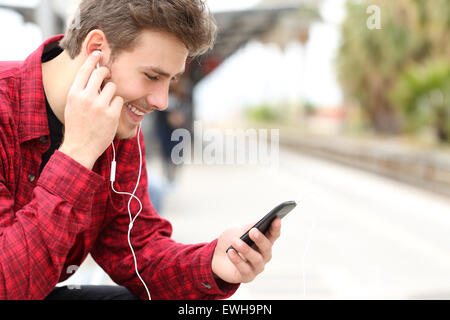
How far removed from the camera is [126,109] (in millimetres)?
1429

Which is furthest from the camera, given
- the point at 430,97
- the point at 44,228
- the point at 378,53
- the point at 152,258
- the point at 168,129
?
the point at 378,53

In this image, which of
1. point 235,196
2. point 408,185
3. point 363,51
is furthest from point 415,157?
point 363,51

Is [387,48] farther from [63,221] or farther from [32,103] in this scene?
[63,221]

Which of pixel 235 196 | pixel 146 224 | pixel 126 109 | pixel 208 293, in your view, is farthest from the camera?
pixel 235 196

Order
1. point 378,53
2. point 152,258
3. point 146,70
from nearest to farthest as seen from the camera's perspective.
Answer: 1. point 146,70
2. point 152,258
3. point 378,53

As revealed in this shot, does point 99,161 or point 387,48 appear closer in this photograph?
point 99,161

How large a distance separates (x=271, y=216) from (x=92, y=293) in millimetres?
594

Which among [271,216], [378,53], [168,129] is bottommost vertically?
[168,129]

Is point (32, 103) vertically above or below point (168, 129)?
above

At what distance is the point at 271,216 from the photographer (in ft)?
4.49

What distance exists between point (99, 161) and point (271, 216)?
0.47 metres

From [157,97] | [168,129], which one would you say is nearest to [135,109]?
[157,97]
